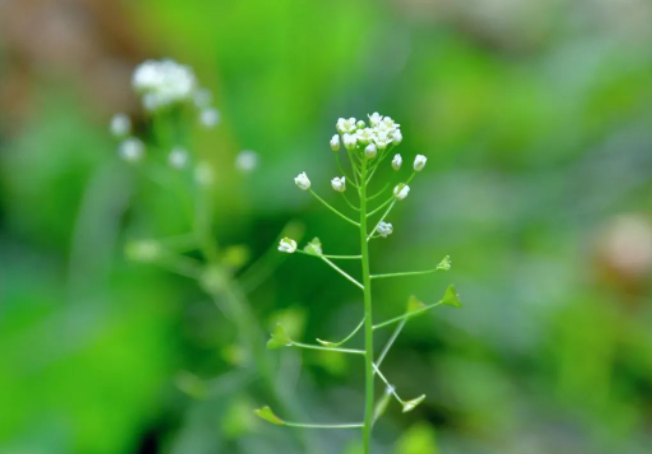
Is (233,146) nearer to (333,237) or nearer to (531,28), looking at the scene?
(333,237)

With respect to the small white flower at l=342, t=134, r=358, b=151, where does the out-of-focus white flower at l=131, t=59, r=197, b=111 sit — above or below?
above

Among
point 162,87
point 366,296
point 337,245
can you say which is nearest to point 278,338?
point 366,296

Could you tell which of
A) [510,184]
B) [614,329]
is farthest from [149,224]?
[614,329]

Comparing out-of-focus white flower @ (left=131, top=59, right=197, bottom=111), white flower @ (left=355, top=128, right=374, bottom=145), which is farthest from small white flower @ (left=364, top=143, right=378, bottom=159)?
out-of-focus white flower @ (left=131, top=59, right=197, bottom=111)

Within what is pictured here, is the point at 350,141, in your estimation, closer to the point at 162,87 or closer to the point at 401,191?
the point at 401,191

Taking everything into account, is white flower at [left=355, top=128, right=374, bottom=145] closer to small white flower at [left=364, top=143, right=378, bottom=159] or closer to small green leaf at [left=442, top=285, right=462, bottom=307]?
small white flower at [left=364, top=143, right=378, bottom=159]

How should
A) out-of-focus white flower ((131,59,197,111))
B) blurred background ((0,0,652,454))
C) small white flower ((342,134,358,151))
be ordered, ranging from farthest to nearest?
blurred background ((0,0,652,454)) → out-of-focus white flower ((131,59,197,111)) → small white flower ((342,134,358,151))
